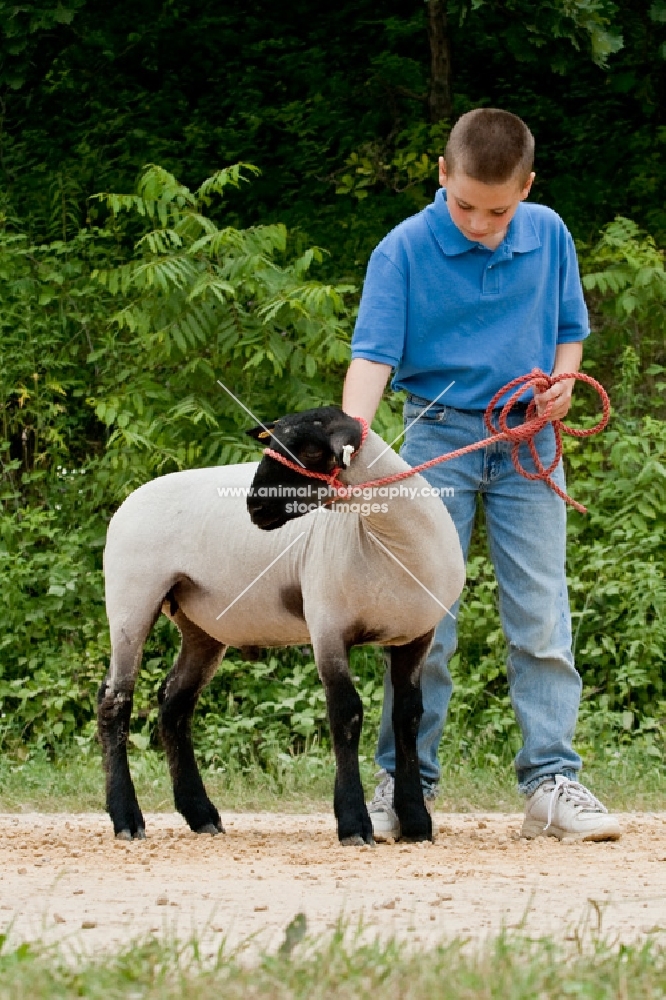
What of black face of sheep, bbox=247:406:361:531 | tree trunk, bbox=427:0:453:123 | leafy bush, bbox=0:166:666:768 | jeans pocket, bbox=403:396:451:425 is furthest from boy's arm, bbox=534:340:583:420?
tree trunk, bbox=427:0:453:123

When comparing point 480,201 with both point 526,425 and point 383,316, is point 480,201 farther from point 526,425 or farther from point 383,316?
point 526,425

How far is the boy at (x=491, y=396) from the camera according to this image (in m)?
5.08

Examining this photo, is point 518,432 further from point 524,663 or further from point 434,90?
point 434,90

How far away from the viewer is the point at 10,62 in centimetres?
1138

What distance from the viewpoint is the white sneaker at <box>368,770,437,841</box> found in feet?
16.7

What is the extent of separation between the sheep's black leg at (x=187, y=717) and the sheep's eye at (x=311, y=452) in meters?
1.56

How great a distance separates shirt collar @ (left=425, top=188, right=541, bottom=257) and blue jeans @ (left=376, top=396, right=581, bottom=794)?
58 cm

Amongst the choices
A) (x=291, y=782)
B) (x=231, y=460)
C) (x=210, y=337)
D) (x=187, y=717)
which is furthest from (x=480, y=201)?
(x=210, y=337)

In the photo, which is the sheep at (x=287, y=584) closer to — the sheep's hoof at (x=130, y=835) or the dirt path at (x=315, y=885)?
the sheep's hoof at (x=130, y=835)

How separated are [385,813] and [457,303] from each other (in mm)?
1860

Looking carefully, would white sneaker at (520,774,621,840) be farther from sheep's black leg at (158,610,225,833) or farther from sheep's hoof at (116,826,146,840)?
sheep's hoof at (116,826,146,840)

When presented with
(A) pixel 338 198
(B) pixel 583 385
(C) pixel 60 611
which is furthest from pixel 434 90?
(C) pixel 60 611

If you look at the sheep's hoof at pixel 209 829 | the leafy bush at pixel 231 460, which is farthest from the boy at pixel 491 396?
the leafy bush at pixel 231 460

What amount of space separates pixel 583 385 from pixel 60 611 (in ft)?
12.9
